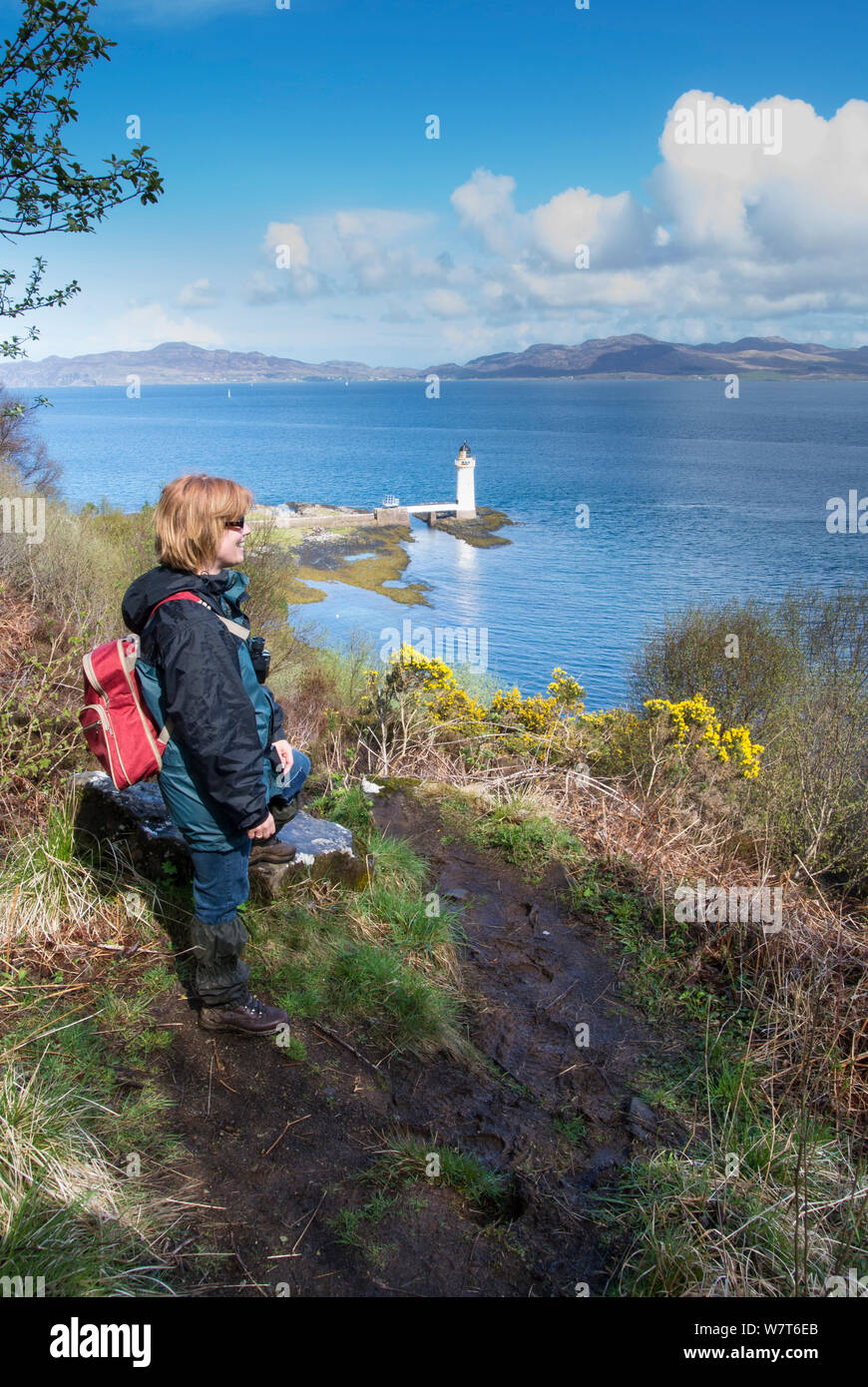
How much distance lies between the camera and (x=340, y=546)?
53.5 meters

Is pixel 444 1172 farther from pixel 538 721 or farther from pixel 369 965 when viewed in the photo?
pixel 538 721

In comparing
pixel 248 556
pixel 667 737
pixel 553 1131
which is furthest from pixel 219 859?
pixel 248 556

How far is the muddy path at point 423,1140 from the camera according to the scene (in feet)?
7.77

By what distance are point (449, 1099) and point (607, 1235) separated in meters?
0.77

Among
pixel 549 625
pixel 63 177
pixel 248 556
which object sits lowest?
pixel 549 625

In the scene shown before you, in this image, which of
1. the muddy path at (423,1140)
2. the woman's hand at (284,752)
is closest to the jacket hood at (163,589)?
the woman's hand at (284,752)

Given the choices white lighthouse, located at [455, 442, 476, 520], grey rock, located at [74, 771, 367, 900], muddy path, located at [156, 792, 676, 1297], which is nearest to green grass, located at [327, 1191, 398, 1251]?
muddy path, located at [156, 792, 676, 1297]

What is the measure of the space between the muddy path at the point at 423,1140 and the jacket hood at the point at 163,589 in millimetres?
1606

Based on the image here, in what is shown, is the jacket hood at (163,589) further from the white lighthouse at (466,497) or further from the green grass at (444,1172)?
the white lighthouse at (466,497)

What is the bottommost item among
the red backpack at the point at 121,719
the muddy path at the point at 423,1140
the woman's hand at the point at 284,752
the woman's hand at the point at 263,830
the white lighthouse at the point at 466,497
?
the muddy path at the point at 423,1140

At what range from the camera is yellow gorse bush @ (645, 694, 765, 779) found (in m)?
7.58

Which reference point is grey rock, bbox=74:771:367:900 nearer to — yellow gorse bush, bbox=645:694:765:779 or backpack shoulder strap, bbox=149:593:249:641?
backpack shoulder strap, bbox=149:593:249:641

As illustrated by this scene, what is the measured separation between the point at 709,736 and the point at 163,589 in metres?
6.09
